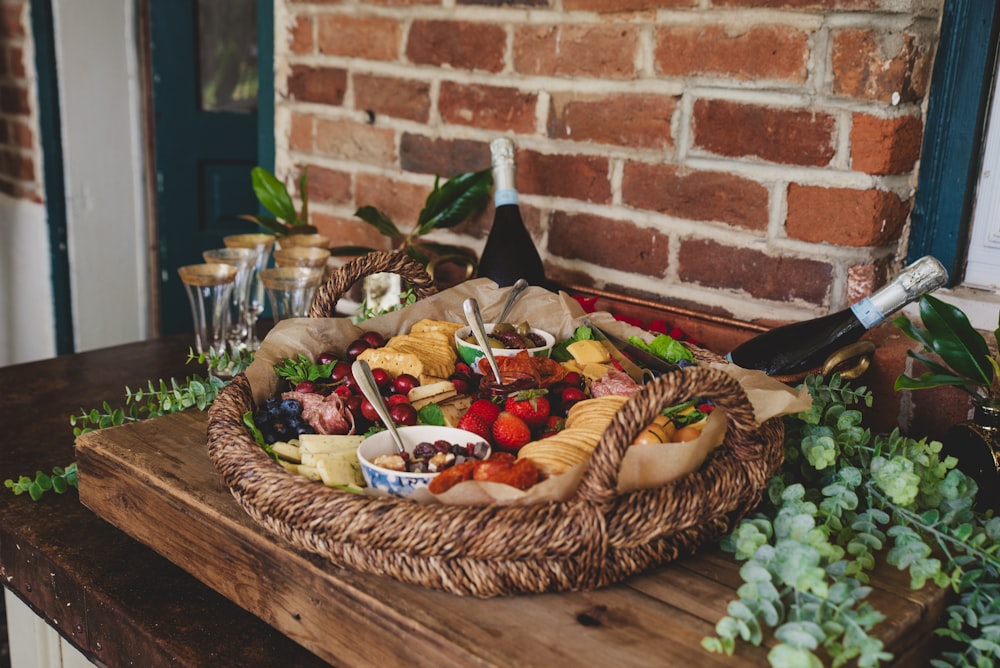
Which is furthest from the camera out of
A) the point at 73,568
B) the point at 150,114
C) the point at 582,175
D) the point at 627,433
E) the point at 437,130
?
the point at 150,114

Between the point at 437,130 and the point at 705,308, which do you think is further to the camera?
the point at 437,130

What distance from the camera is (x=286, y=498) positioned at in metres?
0.69

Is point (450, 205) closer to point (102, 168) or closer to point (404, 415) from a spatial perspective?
point (404, 415)

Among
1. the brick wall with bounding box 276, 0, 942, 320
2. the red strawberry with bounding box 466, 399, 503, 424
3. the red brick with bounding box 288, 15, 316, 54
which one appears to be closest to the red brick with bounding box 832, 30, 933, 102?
the brick wall with bounding box 276, 0, 942, 320

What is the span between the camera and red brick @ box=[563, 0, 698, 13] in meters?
1.14

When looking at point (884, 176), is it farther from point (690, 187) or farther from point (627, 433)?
point (627, 433)

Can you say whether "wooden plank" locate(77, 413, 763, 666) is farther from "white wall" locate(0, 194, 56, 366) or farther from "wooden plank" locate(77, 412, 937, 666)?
"white wall" locate(0, 194, 56, 366)

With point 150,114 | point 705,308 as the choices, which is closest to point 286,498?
point 705,308

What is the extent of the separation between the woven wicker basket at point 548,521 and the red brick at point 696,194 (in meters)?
0.48

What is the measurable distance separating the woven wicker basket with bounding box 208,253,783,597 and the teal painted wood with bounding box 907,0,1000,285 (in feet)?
1.64

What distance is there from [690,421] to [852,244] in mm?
361

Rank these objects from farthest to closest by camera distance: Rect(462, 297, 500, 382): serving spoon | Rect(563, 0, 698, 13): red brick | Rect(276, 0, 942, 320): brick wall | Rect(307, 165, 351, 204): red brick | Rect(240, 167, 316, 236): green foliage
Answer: Rect(307, 165, 351, 204): red brick → Rect(240, 167, 316, 236): green foliage → Rect(563, 0, 698, 13): red brick → Rect(276, 0, 942, 320): brick wall → Rect(462, 297, 500, 382): serving spoon

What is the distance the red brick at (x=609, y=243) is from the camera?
1227mm

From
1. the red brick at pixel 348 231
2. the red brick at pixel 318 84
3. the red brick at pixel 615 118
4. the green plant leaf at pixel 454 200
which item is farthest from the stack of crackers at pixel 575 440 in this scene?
the red brick at pixel 318 84
